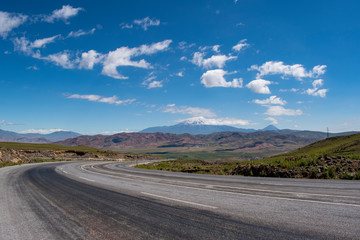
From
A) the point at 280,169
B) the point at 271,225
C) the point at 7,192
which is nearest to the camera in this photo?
the point at 271,225

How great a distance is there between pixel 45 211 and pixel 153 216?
12.3 ft

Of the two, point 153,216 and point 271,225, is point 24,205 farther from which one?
point 271,225

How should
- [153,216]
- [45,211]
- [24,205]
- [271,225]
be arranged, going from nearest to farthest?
[271,225]
[153,216]
[45,211]
[24,205]

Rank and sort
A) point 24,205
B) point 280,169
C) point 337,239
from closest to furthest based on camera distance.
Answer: point 337,239
point 24,205
point 280,169

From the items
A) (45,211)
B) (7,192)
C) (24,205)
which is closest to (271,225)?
(45,211)

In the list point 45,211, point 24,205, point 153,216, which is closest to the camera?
point 153,216

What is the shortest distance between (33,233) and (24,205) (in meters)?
3.49

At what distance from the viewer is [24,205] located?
325 inches

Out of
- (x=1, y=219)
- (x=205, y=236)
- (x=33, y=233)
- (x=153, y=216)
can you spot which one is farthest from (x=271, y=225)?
(x=1, y=219)

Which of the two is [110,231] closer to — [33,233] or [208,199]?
[33,233]

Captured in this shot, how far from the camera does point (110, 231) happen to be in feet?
17.9

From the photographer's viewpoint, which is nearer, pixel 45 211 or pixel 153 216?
pixel 153 216

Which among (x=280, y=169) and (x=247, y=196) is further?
(x=280, y=169)

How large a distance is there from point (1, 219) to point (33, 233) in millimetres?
2041
